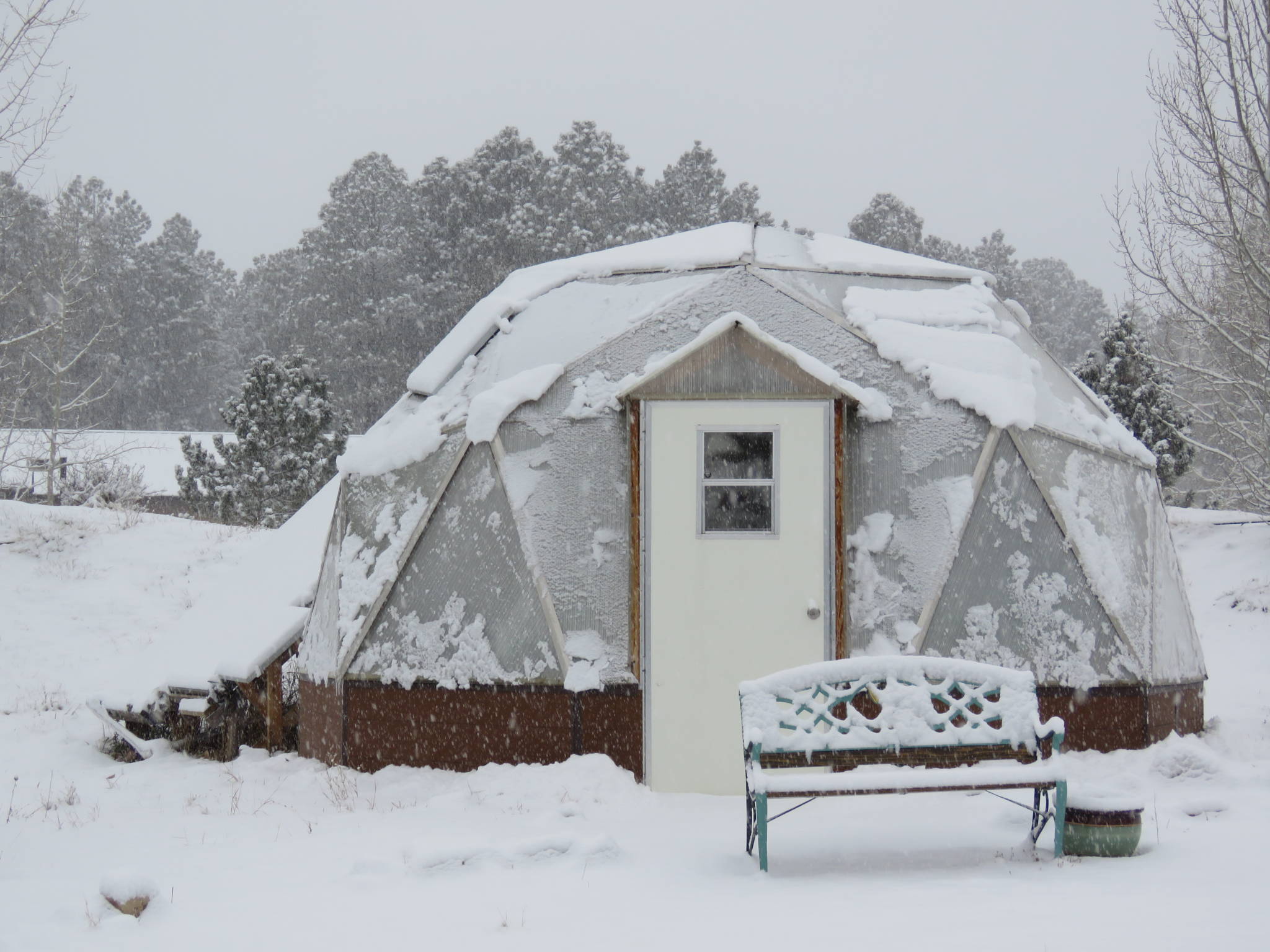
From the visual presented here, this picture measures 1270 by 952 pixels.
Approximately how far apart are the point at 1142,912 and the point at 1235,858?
1115mm

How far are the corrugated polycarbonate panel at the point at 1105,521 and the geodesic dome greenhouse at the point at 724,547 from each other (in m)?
0.02

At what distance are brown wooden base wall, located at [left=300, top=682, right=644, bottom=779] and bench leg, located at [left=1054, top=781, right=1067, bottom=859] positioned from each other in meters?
2.64

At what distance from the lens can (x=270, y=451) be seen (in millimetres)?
22984

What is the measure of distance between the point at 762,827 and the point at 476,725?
2628mm

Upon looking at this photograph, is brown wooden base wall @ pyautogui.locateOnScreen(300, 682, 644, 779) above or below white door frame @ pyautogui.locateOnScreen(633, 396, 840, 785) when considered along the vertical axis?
below

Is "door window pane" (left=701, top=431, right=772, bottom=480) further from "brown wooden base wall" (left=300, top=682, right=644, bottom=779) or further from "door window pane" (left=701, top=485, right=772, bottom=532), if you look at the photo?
"brown wooden base wall" (left=300, top=682, right=644, bottom=779)

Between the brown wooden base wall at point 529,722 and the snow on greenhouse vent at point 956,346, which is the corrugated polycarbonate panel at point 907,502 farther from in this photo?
the brown wooden base wall at point 529,722

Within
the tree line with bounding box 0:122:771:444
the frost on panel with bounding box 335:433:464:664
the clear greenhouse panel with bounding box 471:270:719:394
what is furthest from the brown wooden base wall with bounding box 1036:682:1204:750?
the tree line with bounding box 0:122:771:444

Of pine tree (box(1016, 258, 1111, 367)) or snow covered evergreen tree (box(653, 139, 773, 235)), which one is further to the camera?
pine tree (box(1016, 258, 1111, 367))

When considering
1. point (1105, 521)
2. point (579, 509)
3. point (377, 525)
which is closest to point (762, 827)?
point (579, 509)

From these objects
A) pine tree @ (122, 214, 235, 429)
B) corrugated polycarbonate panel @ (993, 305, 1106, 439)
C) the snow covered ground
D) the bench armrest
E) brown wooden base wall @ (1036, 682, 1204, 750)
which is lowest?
the snow covered ground

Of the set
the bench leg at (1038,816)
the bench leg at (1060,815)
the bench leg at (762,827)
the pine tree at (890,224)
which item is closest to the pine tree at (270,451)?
the bench leg at (762,827)

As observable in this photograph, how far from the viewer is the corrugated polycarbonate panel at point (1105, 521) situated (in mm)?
7234

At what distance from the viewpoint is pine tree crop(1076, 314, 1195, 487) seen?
2152cm
